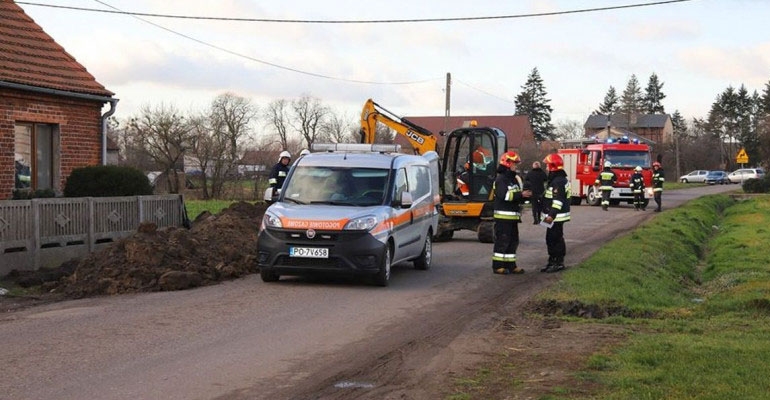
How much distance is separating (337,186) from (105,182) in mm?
7226

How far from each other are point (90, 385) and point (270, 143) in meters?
57.2

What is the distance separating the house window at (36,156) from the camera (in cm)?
2047

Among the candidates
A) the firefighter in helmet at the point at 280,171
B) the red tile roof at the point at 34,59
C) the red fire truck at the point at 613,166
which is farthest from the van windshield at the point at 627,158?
A: the red tile roof at the point at 34,59

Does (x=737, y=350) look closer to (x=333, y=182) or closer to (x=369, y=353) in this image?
(x=369, y=353)

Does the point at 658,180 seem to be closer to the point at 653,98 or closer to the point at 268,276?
the point at 268,276

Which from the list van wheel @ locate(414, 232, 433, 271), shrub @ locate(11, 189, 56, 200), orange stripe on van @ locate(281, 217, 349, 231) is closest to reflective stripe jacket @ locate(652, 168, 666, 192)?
van wheel @ locate(414, 232, 433, 271)

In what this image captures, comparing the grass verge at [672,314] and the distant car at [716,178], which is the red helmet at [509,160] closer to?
the grass verge at [672,314]

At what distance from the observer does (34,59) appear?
21312mm

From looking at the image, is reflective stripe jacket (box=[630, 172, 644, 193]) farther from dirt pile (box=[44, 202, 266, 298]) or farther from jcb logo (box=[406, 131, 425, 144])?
dirt pile (box=[44, 202, 266, 298])

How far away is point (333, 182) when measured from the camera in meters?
14.5

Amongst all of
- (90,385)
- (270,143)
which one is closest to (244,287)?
(90,385)

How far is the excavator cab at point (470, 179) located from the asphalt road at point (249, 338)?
22.0ft

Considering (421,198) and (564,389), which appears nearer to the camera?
(564,389)

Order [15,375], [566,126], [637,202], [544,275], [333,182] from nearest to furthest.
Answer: [15,375]
[333,182]
[544,275]
[637,202]
[566,126]
